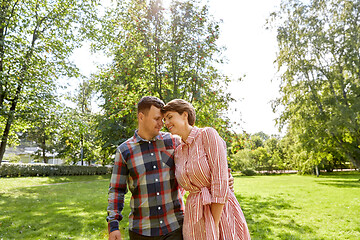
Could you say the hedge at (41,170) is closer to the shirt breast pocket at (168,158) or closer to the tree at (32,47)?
the tree at (32,47)

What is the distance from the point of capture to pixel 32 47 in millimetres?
11930

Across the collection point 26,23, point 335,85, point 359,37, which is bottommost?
point 335,85

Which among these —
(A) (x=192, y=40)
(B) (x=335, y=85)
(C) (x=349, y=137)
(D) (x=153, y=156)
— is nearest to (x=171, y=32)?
(A) (x=192, y=40)

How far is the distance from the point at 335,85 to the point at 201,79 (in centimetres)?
1783

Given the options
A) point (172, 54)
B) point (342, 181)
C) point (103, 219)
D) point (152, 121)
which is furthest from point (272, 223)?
point (342, 181)

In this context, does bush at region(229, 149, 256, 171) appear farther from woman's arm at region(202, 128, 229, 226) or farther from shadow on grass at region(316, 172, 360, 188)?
woman's arm at region(202, 128, 229, 226)

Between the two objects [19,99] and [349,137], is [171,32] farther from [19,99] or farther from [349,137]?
[349,137]

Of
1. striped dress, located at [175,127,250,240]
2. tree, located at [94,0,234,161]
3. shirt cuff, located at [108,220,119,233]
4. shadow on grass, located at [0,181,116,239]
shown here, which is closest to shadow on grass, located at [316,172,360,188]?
tree, located at [94,0,234,161]

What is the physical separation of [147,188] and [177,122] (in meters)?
0.70

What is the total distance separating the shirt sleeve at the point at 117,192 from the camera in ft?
7.62

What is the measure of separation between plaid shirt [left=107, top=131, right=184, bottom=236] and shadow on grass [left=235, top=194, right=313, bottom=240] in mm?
5004

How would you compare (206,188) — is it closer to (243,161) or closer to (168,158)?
(168,158)

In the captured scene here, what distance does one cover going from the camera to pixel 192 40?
855cm

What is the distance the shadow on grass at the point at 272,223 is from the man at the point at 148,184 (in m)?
5.00
